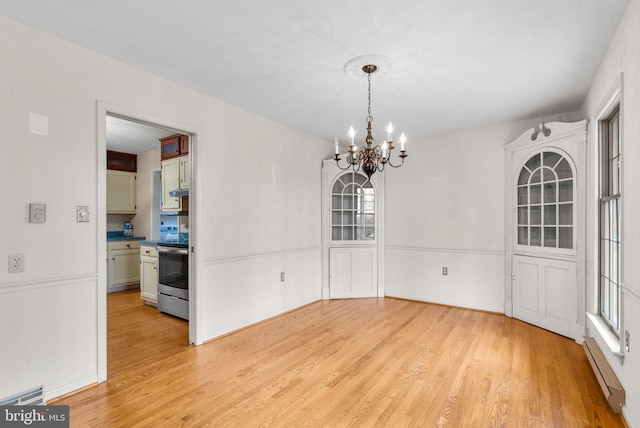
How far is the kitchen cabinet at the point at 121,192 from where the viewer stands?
19.0 feet

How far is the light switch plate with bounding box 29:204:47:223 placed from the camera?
214 centimetres

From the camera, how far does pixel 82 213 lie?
2.39m

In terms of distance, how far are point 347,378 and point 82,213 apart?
236cm

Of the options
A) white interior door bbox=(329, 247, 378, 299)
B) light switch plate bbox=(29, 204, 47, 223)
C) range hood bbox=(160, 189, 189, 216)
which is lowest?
white interior door bbox=(329, 247, 378, 299)

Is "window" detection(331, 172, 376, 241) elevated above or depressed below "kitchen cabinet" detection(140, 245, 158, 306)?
above

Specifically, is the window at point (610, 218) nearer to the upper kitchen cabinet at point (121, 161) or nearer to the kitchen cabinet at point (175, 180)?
the kitchen cabinet at point (175, 180)

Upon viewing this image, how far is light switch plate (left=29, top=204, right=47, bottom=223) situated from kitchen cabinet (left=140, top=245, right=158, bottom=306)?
98.1 inches

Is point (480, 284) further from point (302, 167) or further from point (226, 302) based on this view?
point (226, 302)

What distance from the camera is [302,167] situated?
4.66m

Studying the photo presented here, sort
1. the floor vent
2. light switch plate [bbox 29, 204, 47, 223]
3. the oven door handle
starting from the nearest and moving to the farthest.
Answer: the floor vent → light switch plate [bbox 29, 204, 47, 223] → the oven door handle

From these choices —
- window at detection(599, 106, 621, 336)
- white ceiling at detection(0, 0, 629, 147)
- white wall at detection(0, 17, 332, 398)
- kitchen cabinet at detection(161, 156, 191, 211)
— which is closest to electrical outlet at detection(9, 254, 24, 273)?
white wall at detection(0, 17, 332, 398)

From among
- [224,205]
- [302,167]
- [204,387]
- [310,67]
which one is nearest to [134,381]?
[204,387]

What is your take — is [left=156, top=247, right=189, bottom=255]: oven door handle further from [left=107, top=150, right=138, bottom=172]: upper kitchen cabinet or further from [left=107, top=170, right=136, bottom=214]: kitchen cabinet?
[left=107, top=150, right=138, bottom=172]: upper kitchen cabinet

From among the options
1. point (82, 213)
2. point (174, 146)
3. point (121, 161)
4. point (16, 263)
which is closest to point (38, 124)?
point (82, 213)
